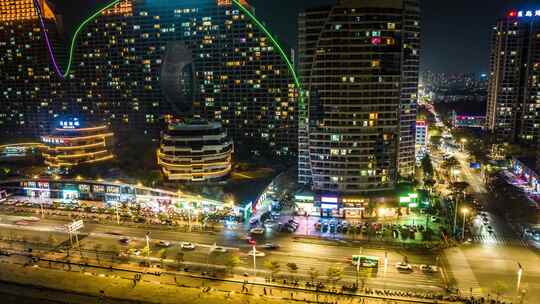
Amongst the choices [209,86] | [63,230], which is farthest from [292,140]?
[63,230]

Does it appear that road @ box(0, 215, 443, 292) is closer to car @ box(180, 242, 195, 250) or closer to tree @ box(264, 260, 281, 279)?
car @ box(180, 242, 195, 250)

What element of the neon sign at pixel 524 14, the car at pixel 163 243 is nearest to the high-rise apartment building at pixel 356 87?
the car at pixel 163 243

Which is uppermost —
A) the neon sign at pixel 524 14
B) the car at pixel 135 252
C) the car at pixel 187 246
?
the neon sign at pixel 524 14

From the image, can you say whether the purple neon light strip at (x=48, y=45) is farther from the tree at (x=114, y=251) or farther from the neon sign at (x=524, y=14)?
the neon sign at (x=524, y=14)

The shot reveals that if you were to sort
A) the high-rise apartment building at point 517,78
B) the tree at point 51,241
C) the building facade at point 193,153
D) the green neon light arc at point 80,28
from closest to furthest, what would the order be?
the tree at point 51,241 → the building facade at point 193,153 → the high-rise apartment building at point 517,78 → the green neon light arc at point 80,28

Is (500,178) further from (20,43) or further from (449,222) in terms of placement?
(20,43)

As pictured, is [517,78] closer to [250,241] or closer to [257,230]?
[257,230]

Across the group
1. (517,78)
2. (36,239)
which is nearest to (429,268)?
(36,239)
